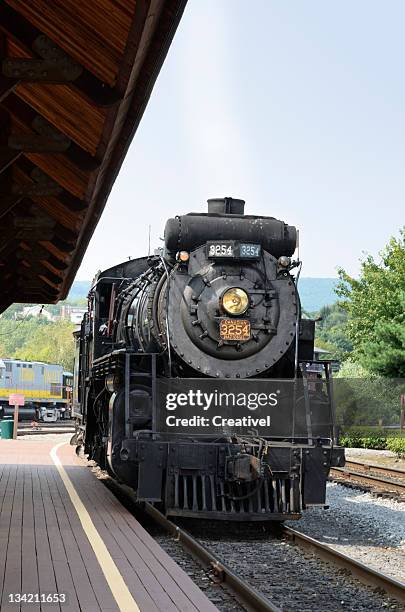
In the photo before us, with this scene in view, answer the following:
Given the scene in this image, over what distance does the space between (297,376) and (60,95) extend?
205 inches

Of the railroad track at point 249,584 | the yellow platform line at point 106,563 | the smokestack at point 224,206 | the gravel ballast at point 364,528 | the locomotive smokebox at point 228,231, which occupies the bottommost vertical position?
the gravel ballast at point 364,528

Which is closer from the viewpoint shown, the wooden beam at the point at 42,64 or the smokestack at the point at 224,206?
the wooden beam at the point at 42,64

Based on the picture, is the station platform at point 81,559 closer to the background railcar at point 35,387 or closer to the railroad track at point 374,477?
the railroad track at point 374,477

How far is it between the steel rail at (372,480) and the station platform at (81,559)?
5.54m

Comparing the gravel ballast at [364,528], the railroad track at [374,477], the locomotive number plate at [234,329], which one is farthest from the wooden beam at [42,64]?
the railroad track at [374,477]

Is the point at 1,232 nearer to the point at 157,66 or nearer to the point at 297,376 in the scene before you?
the point at 297,376

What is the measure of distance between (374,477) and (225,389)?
286 inches

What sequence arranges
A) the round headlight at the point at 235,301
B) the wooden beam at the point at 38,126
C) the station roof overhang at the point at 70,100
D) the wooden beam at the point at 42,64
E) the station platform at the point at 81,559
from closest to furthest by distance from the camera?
1. the station roof overhang at the point at 70,100
2. the wooden beam at the point at 42,64
3. the station platform at the point at 81,559
4. the wooden beam at the point at 38,126
5. the round headlight at the point at 235,301

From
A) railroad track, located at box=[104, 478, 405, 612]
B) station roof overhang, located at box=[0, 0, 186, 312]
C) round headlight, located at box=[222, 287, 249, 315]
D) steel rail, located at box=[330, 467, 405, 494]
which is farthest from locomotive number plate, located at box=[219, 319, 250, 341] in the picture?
steel rail, located at box=[330, 467, 405, 494]

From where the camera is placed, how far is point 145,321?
11211 millimetres

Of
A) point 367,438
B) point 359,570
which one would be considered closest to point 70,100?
point 359,570

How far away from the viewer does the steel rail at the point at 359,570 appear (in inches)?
277

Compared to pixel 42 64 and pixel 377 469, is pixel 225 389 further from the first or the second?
pixel 377 469

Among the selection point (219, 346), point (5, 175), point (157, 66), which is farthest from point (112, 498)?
point (157, 66)
